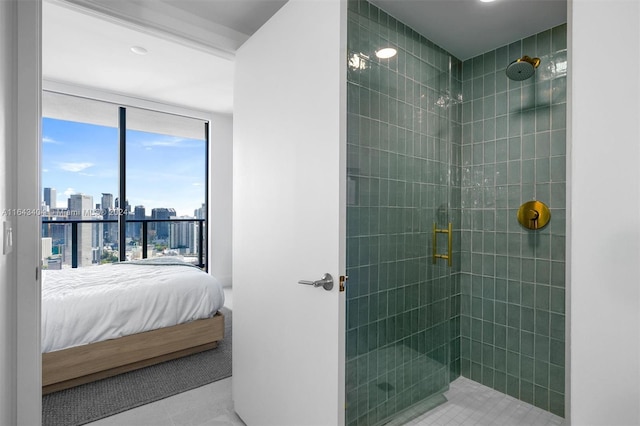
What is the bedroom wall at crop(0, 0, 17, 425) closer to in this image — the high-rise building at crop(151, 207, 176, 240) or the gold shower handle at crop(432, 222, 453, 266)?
the gold shower handle at crop(432, 222, 453, 266)

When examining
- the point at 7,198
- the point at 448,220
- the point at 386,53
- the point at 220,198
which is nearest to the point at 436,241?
the point at 448,220

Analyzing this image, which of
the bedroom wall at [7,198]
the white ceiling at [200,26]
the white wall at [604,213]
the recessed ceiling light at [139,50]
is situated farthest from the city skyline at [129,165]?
the white wall at [604,213]

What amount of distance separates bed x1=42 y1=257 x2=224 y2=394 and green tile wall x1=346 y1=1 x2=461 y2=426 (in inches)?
67.1

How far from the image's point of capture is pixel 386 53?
181 centimetres

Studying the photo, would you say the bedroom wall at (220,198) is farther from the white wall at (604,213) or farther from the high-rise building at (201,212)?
the white wall at (604,213)

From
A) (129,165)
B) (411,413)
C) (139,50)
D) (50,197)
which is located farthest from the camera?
(129,165)

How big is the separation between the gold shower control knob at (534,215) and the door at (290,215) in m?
1.55

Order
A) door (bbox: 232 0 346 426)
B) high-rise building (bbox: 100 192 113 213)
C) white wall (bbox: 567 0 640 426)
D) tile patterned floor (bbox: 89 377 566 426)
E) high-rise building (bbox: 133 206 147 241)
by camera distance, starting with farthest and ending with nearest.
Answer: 1. high-rise building (bbox: 133 206 147 241)
2. high-rise building (bbox: 100 192 113 213)
3. tile patterned floor (bbox: 89 377 566 426)
4. door (bbox: 232 0 346 426)
5. white wall (bbox: 567 0 640 426)

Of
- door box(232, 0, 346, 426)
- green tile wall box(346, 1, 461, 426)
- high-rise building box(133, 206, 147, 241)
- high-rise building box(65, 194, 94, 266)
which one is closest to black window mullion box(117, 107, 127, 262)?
high-rise building box(133, 206, 147, 241)

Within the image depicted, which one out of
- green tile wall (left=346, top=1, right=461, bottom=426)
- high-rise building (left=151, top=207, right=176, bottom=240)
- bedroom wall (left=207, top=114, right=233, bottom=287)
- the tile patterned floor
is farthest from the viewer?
bedroom wall (left=207, top=114, right=233, bottom=287)

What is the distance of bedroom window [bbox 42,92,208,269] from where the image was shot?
13.5 feet

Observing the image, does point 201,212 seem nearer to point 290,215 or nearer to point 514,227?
point 290,215

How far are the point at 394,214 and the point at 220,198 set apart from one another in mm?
4026

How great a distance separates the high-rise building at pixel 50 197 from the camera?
13.2 feet
